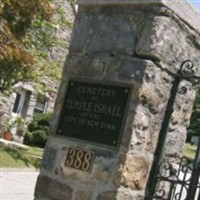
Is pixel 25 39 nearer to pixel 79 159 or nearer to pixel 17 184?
pixel 17 184

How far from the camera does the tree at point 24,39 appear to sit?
13.2 metres

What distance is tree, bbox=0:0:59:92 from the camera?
43.3 feet

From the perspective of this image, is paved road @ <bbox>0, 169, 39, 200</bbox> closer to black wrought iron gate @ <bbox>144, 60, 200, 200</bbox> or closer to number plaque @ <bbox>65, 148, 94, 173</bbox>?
number plaque @ <bbox>65, 148, 94, 173</bbox>

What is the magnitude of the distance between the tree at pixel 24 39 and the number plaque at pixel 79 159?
27.5ft

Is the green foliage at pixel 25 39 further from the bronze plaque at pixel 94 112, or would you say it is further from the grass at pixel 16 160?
the bronze plaque at pixel 94 112

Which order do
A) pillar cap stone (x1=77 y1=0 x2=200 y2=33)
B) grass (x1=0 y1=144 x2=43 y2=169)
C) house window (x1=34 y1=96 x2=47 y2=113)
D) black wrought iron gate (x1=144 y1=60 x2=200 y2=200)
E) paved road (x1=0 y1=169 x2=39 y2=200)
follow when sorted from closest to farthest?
black wrought iron gate (x1=144 y1=60 x2=200 y2=200) → pillar cap stone (x1=77 y1=0 x2=200 y2=33) → paved road (x1=0 y1=169 x2=39 y2=200) → grass (x1=0 y1=144 x2=43 y2=169) → house window (x1=34 y1=96 x2=47 y2=113)

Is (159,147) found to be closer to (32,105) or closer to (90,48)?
(90,48)

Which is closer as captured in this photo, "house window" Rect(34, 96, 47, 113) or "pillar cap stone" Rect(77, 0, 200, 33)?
"pillar cap stone" Rect(77, 0, 200, 33)

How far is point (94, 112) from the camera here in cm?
448

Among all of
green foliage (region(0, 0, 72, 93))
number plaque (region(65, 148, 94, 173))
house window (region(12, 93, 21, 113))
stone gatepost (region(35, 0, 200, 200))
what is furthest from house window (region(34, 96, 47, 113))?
number plaque (region(65, 148, 94, 173))

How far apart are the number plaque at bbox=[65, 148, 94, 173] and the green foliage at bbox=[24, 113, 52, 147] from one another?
1579 centimetres

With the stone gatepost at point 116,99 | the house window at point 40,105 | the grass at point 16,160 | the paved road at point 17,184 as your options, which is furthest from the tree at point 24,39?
the stone gatepost at point 116,99

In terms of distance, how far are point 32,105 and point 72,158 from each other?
17.5 m

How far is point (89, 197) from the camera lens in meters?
4.42
